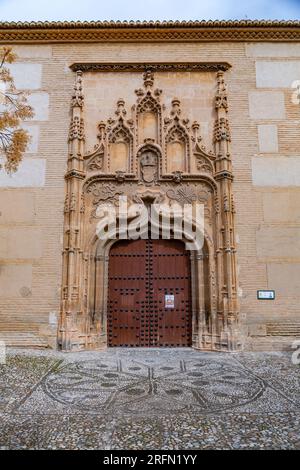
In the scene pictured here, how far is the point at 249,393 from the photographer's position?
13.1ft

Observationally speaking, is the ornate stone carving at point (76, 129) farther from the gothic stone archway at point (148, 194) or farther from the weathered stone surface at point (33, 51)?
the weathered stone surface at point (33, 51)

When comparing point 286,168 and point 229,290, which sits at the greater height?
point 286,168

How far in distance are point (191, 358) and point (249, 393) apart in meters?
2.21

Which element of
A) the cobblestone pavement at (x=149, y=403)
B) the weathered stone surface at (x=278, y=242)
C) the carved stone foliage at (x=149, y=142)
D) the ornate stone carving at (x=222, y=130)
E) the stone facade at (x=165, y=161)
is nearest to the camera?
the cobblestone pavement at (x=149, y=403)

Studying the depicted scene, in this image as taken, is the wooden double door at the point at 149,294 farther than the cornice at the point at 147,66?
No

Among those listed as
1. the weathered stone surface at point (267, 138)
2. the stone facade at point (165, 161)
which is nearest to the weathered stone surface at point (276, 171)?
the stone facade at point (165, 161)

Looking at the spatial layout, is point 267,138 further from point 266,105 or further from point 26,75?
point 26,75

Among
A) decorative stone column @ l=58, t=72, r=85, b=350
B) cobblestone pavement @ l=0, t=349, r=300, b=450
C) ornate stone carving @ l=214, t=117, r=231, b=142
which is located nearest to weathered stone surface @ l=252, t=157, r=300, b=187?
ornate stone carving @ l=214, t=117, r=231, b=142

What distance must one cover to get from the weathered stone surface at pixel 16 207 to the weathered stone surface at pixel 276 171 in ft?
16.0

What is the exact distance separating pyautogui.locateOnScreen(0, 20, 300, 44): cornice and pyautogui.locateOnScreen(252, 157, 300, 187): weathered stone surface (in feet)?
9.90

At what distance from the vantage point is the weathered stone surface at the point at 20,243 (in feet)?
23.8

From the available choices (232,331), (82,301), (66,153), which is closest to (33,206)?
(66,153)
